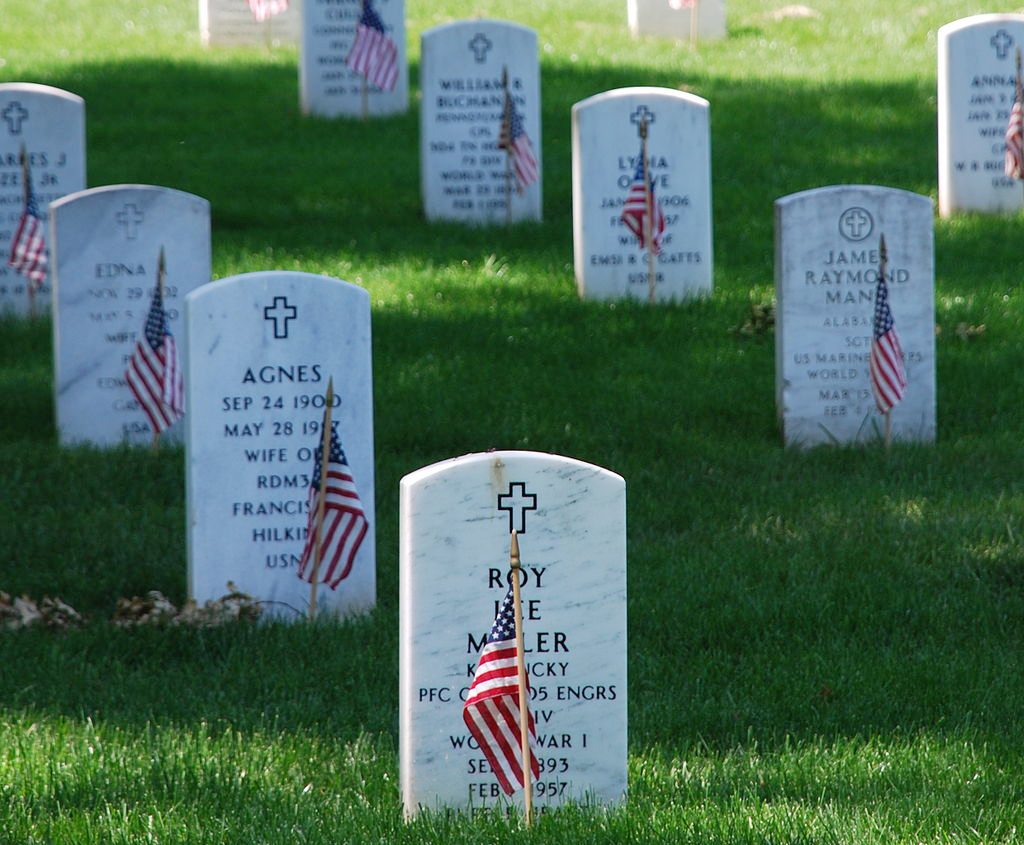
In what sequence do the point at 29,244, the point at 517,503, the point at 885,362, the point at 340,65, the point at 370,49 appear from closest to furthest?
the point at 517,503
the point at 885,362
the point at 29,244
the point at 370,49
the point at 340,65

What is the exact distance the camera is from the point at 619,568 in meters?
4.25

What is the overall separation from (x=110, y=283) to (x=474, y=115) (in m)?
4.41

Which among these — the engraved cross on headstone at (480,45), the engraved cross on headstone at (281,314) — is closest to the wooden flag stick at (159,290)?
the engraved cross on headstone at (281,314)

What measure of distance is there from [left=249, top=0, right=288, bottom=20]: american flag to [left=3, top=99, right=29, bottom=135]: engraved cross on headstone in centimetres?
758

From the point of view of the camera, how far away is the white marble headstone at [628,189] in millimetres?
10242

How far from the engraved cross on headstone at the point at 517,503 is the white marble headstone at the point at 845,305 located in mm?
4297

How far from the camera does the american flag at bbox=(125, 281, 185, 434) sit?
7.75m

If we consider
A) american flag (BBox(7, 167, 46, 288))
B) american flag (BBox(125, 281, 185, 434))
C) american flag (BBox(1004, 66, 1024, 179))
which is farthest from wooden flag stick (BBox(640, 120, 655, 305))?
american flag (BBox(7, 167, 46, 288))

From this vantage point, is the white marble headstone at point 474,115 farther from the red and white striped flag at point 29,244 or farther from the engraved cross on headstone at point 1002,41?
the engraved cross on headstone at point 1002,41

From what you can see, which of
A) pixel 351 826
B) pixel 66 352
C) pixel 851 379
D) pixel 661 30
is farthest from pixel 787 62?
pixel 351 826

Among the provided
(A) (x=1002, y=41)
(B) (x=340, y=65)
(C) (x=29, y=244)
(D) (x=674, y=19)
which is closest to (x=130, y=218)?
(C) (x=29, y=244)

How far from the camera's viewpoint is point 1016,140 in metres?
11.8

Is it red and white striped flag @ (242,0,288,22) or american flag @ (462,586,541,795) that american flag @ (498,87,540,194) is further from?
american flag @ (462,586,541,795)

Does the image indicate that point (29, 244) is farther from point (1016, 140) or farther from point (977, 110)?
point (1016, 140)
